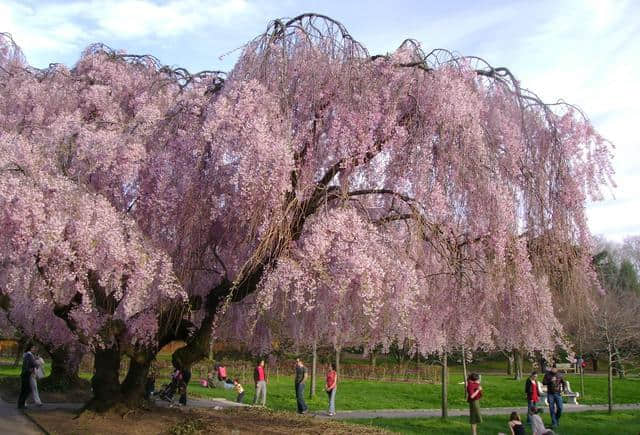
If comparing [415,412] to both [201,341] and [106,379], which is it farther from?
[106,379]

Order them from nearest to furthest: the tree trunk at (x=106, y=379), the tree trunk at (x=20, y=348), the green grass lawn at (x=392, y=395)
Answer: the tree trunk at (x=106, y=379), the green grass lawn at (x=392, y=395), the tree trunk at (x=20, y=348)

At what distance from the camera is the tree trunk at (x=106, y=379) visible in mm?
11781

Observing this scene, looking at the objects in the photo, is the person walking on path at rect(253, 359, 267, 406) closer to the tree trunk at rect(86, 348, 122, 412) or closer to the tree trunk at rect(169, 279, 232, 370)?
the tree trunk at rect(86, 348, 122, 412)

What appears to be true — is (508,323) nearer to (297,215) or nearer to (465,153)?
(465,153)

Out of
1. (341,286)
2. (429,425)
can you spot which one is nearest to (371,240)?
(341,286)

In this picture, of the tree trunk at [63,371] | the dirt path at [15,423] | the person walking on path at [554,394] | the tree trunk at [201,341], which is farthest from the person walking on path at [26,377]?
the person walking on path at [554,394]

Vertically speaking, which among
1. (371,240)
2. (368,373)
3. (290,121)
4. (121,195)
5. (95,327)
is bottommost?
(368,373)

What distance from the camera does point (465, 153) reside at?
8.91 metres

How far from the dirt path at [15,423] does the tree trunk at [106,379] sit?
42.8 inches

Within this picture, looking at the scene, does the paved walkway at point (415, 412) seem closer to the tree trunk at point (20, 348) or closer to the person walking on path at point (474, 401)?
the person walking on path at point (474, 401)

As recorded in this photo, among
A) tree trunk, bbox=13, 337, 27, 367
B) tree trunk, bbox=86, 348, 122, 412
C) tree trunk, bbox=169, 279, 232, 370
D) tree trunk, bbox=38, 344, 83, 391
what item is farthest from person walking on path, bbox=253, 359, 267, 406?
tree trunk, bbox=13, 337, 27, 367

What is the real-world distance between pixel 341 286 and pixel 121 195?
4.51 metres

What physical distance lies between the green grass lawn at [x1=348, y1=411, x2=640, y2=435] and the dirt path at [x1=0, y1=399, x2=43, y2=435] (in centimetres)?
684

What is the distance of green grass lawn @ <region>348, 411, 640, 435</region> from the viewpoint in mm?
13938
